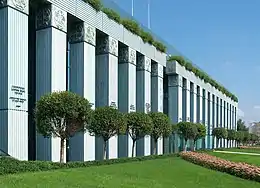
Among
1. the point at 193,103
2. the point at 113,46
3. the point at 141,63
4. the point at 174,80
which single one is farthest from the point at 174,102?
the point at 113,46

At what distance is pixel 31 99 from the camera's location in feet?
81.0

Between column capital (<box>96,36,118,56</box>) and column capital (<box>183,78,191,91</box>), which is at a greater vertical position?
column capital (<box>96,36,118,56</box>)

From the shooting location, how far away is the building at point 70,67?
19.5 meters

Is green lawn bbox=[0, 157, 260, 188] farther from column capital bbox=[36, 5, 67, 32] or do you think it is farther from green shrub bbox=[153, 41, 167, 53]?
green shrub bbox=[153, 41, 167, 53]

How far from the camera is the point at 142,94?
35719 millimetres

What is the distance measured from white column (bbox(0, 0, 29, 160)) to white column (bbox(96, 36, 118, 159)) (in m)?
9.44

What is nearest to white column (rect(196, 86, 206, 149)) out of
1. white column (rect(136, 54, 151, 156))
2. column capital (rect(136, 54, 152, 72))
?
white column (rect(136, 54, 151, 156))

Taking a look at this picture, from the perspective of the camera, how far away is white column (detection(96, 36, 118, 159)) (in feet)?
95.7

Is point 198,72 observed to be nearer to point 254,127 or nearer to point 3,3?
point 3,3

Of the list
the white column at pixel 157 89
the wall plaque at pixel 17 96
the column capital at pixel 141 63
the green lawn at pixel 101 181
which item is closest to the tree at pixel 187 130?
the white column at pixel 157 89

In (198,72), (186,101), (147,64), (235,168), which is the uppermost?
(198,72)

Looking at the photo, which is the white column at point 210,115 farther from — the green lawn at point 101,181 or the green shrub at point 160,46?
the green lawn at point 101,181

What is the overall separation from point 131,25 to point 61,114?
54.5 ft

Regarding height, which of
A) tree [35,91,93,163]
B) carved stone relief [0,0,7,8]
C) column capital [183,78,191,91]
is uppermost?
carved stone relief [0,0,7,8]
